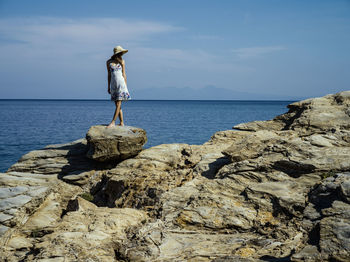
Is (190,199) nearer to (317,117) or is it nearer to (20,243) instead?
(20,243)

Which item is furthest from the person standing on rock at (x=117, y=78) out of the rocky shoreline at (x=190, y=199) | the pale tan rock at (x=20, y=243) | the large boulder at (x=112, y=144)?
the pale tan rock at (x=20, y=243)

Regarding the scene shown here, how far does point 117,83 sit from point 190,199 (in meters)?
8.07

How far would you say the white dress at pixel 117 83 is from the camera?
51.5ft

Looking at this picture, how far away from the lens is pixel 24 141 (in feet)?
140

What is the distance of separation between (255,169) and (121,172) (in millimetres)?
6158

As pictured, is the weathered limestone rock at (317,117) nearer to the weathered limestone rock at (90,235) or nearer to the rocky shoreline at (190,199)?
the rocky shoreline at (190,199)

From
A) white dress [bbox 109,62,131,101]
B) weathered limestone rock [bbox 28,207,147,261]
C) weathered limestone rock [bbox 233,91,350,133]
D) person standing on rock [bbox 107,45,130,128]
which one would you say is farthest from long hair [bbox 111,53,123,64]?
weathered limestone rock [bbox 28,207,147,261]

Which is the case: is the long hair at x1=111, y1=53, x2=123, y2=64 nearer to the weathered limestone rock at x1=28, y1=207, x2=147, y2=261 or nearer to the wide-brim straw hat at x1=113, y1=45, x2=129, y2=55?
the wide-brim straw hat at x1=113, y1=45, x2=129, y2=55

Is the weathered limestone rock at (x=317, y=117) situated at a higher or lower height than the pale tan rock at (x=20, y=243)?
higher

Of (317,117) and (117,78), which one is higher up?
(117,78)

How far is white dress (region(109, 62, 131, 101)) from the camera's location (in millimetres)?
15703

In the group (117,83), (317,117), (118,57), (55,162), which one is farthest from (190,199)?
(55,162)

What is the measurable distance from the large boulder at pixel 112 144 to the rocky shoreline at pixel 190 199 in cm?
5

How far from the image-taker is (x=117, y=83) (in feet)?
52.0
